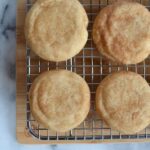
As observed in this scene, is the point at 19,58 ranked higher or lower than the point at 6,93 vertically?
higher

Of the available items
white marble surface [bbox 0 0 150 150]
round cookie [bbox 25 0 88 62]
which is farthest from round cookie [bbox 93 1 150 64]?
white marble surface [bbox 0 0 150 150]

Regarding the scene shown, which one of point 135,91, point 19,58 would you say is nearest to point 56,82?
point 19,58

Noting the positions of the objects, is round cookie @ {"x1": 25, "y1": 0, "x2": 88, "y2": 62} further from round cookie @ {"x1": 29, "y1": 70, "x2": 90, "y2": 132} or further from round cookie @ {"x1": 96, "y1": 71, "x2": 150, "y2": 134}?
round cookie @ {"x1": 96, "y1": 71, "x2": 150, "y2": 134}

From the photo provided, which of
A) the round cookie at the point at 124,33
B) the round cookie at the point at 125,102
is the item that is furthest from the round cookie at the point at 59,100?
the round cookie at the point at 124,33

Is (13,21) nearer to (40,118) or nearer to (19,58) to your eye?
(19,58)

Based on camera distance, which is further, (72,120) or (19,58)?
(19,58)

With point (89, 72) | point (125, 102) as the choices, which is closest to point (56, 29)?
point (89, 72)
